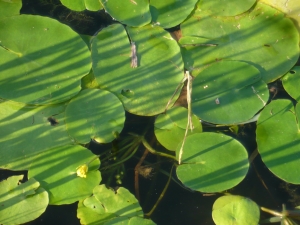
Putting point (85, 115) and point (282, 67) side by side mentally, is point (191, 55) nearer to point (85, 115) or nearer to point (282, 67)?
point (282, 67)

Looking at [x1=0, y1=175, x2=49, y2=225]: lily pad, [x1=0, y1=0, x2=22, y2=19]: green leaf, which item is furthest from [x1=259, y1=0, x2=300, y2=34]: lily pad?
[x1=0, y1=175, x2=49, y2=225]: lily pad

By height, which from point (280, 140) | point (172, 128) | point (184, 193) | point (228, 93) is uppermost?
point (228, 93)

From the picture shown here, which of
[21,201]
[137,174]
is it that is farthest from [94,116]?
[21,201]

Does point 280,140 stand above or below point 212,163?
above

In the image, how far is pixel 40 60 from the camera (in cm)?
222

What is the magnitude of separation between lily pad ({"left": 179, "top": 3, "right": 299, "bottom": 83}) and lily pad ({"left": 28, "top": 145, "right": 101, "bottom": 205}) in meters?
0.91

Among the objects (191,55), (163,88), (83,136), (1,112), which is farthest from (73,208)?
(191,55)

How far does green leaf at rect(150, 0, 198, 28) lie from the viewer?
2418mm

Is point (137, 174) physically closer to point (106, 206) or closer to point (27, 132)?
point (106, 206)

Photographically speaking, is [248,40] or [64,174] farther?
[248,40]

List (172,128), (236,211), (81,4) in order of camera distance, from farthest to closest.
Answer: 1. (81,4)
2. (172,128)
3. (236,211)

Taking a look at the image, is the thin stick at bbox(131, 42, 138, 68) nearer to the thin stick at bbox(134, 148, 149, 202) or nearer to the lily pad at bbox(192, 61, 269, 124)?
the lily pad at bbox(192, 61, 269, 124)

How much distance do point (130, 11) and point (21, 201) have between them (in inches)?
53.3

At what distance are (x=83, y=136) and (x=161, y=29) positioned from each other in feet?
2.84
